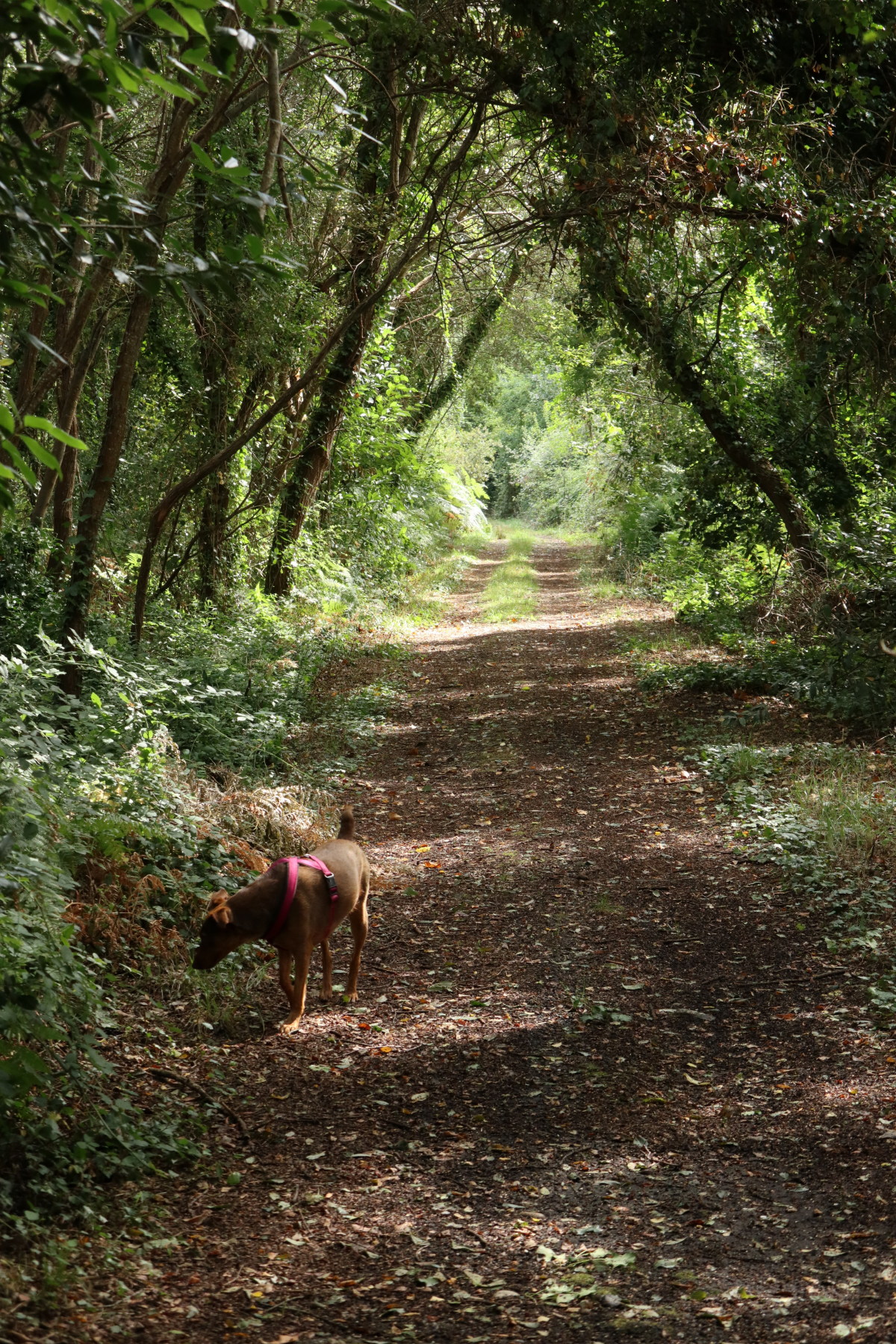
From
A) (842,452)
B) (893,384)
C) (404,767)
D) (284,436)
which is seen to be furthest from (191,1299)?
(284,436)

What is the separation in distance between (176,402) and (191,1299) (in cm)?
1177

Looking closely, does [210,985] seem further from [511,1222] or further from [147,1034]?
[511,1222]

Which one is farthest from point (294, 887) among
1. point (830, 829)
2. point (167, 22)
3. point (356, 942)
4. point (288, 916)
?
point (830, 829)

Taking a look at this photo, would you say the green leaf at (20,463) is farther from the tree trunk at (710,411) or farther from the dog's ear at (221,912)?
the tree trunk at (710,411)

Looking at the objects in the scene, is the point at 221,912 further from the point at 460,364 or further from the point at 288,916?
the point at 460,364

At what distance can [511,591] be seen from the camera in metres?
23.8

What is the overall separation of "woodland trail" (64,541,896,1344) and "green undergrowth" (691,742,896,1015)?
224mm

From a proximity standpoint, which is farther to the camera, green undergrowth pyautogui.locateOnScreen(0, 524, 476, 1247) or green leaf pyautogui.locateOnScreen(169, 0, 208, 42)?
green undergrowth pyautogui.locateOnScreen(0, 524, 476, 1247)

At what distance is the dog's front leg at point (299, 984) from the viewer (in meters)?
5.07

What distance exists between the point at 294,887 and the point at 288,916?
0.46 feet

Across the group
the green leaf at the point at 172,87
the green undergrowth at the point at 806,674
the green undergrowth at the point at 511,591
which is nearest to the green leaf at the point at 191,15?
the green leaf at the point at 172,87

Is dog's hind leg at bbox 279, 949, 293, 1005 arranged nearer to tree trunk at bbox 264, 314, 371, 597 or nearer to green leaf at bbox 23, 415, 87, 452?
green leaf at bbox 23, 415, 87, 452

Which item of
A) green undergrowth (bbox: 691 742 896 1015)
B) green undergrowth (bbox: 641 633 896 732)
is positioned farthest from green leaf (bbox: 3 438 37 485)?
green undergrowth (bbox: 641 633 896 732)

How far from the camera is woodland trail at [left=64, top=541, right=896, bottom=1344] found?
3.32 meters
